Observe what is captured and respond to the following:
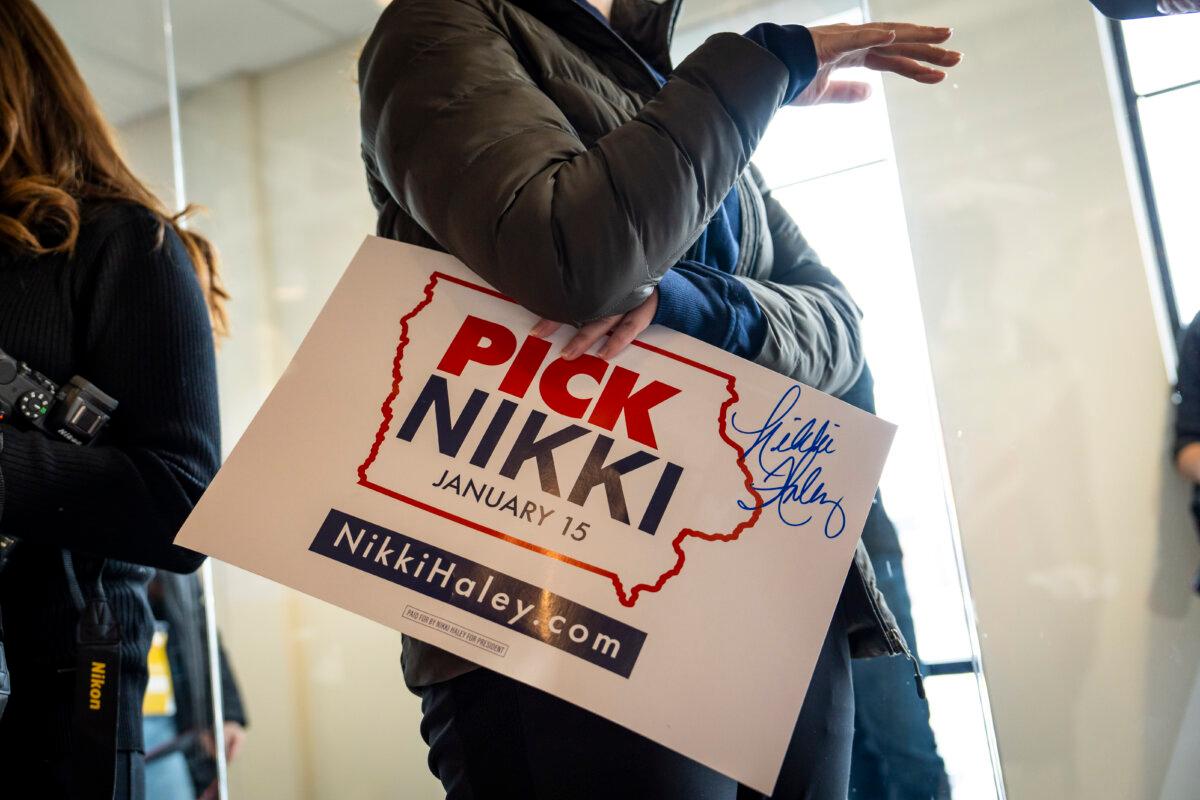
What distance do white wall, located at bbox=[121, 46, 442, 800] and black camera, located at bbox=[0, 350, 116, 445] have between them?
0.84m

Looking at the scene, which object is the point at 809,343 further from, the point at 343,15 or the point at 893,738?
the point at 343,15

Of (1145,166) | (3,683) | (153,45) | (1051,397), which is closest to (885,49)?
(1145,166)

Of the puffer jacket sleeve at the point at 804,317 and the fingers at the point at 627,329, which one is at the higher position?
the puffer jacket sleeve at the point at 804,317

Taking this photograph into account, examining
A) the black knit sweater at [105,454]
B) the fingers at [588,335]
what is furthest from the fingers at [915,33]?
the black knit sweater at [105,454]

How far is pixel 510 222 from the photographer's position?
653 millimetres

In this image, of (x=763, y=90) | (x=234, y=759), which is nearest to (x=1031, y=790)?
(x=763, y=90)

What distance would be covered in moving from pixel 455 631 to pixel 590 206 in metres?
0.30

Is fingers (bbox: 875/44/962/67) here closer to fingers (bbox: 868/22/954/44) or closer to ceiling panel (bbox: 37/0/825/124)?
fingers (bbox: 868/22/954/44)

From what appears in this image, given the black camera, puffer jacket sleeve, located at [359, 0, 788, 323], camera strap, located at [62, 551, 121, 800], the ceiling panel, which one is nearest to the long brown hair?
the black camera

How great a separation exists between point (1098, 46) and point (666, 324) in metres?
0.71

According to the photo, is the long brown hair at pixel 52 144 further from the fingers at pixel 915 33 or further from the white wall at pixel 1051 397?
the white wall at pixel 1051 397

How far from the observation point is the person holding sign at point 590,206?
0.66 m
